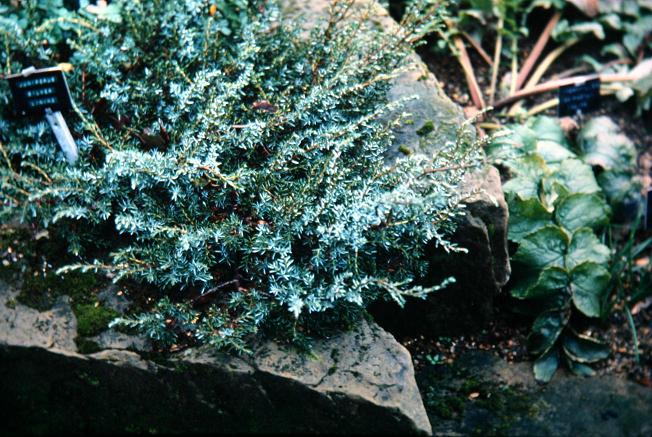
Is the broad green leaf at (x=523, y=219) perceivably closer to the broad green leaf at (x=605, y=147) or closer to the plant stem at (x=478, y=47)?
the broad green leaf at (x=605, y=147)

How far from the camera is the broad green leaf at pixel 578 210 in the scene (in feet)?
10.1

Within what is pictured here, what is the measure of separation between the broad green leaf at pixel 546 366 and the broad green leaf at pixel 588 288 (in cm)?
24

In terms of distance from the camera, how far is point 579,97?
3.48 metres

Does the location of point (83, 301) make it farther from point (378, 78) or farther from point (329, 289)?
point (378, 78)

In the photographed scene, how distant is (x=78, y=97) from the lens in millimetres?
2637

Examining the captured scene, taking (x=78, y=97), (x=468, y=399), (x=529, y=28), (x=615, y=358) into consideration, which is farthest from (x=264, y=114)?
(x=529, y=28)

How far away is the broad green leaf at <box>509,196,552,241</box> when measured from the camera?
304 centimetres

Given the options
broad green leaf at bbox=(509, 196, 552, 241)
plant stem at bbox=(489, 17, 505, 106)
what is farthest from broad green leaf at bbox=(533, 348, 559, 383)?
plant stem at bbox=(489, 17, 505, 106)

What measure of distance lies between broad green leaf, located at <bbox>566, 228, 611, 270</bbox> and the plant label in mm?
752

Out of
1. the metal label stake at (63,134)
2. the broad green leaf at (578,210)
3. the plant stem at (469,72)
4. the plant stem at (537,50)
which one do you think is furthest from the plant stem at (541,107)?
the metal label stake at (63,134)

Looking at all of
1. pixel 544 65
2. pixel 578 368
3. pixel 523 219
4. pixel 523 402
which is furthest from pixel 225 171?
pixel 544 65

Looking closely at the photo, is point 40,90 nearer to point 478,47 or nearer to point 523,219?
point 523,219

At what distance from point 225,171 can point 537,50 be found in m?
2.40

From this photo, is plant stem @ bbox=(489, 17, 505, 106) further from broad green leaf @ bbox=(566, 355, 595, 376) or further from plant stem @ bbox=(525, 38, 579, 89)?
broad green leaf @ bbox=(566, 355, 595, 376)
